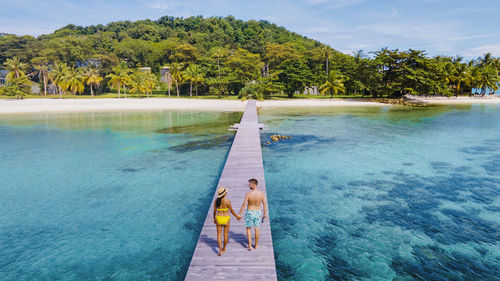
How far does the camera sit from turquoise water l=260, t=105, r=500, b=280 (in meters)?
7.13

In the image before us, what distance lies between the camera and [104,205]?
10734mm

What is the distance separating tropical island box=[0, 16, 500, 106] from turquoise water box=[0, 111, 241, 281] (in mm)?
41540

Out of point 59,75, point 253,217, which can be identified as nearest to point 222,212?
point 253,217

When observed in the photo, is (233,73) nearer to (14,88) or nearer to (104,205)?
(14,88)

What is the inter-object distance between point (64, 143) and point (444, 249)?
2346 centimetres

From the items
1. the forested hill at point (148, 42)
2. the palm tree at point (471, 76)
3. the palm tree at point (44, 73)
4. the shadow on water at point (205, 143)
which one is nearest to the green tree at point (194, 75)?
the forested hill at point (148, 42)


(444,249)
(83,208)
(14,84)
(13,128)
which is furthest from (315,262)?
(14,84)

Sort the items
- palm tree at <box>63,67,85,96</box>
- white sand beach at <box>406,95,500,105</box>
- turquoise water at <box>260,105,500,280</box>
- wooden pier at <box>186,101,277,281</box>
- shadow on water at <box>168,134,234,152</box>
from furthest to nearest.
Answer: white sand beach at <box>406,95,500,105</box>
palm tree at <box>63,67,85,96</box>
shadow on water at <box>168,134,234,152</box>
turquoise water at <box>260,105,500,280</box>
wooden pier at <box>186,101,277,281</box>

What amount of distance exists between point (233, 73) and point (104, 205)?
5387cm

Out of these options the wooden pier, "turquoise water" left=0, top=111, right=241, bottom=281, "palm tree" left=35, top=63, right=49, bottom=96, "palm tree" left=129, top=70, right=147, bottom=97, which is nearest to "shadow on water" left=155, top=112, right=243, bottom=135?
"turquoise water" left=0, top=111, right=241, bottom=281

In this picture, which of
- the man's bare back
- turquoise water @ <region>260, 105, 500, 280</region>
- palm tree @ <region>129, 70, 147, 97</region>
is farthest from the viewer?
palm tree @ <region>129, 70, 147, 97</region>

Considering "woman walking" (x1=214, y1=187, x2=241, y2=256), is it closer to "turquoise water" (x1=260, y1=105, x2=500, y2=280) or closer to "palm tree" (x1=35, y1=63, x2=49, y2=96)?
"turquoise water" (x1=260, y1=105, x2=500, y2=280)

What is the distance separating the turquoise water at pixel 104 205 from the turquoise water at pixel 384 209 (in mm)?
3037

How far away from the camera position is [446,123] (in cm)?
3092
